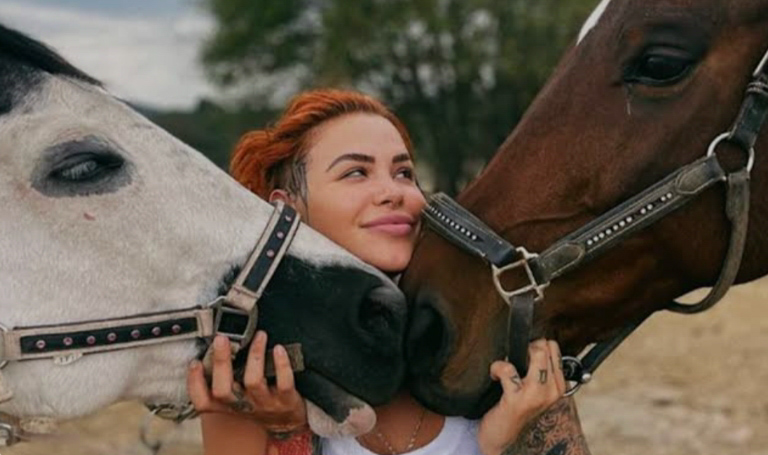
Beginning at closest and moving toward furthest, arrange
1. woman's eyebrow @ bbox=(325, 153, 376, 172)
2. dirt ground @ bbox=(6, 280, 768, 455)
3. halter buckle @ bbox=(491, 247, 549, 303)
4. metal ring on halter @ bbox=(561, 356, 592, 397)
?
1. halter buckle @ bbox=(491, 247, 549, 303)
2. metal ring on halter @ bbox=(561, 356, 592, 397)
3. woman's eyebrow @ bbox=(325, 153, 376, 172)
4. dirt ground @ bbox=(6, 280, 768, 455)

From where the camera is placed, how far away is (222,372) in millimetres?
2244

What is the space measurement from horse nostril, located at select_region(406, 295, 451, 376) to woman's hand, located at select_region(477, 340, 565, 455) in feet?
0.45

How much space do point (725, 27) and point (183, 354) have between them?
147 centimetres

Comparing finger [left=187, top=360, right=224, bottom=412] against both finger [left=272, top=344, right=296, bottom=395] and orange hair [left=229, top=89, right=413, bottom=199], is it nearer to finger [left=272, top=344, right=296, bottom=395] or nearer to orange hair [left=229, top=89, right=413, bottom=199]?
finger [left=272, top=344, right=296, bottom=395]

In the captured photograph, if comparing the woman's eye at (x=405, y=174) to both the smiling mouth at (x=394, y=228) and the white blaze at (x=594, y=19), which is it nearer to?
the smiling mouth at (x=394, y=228)

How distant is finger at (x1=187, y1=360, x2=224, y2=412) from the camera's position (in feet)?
7.43

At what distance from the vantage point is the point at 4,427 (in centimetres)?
228

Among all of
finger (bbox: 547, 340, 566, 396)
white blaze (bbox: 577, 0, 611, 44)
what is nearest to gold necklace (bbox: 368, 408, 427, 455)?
finger (bbox: 547, 340, 566, 396)

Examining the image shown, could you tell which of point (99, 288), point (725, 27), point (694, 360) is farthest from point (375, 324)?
point (694, 360)

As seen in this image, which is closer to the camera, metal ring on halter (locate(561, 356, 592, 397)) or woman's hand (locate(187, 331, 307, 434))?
woman's hand (locate(187, 331, 307, 434))

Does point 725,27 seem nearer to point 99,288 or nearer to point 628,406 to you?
point 99,288

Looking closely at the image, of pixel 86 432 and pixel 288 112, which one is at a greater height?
pixel 86 432

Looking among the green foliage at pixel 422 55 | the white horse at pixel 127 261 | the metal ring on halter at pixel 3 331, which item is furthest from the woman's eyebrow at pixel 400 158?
the green foliage at pixel 422 55

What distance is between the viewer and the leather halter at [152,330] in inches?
88.5
